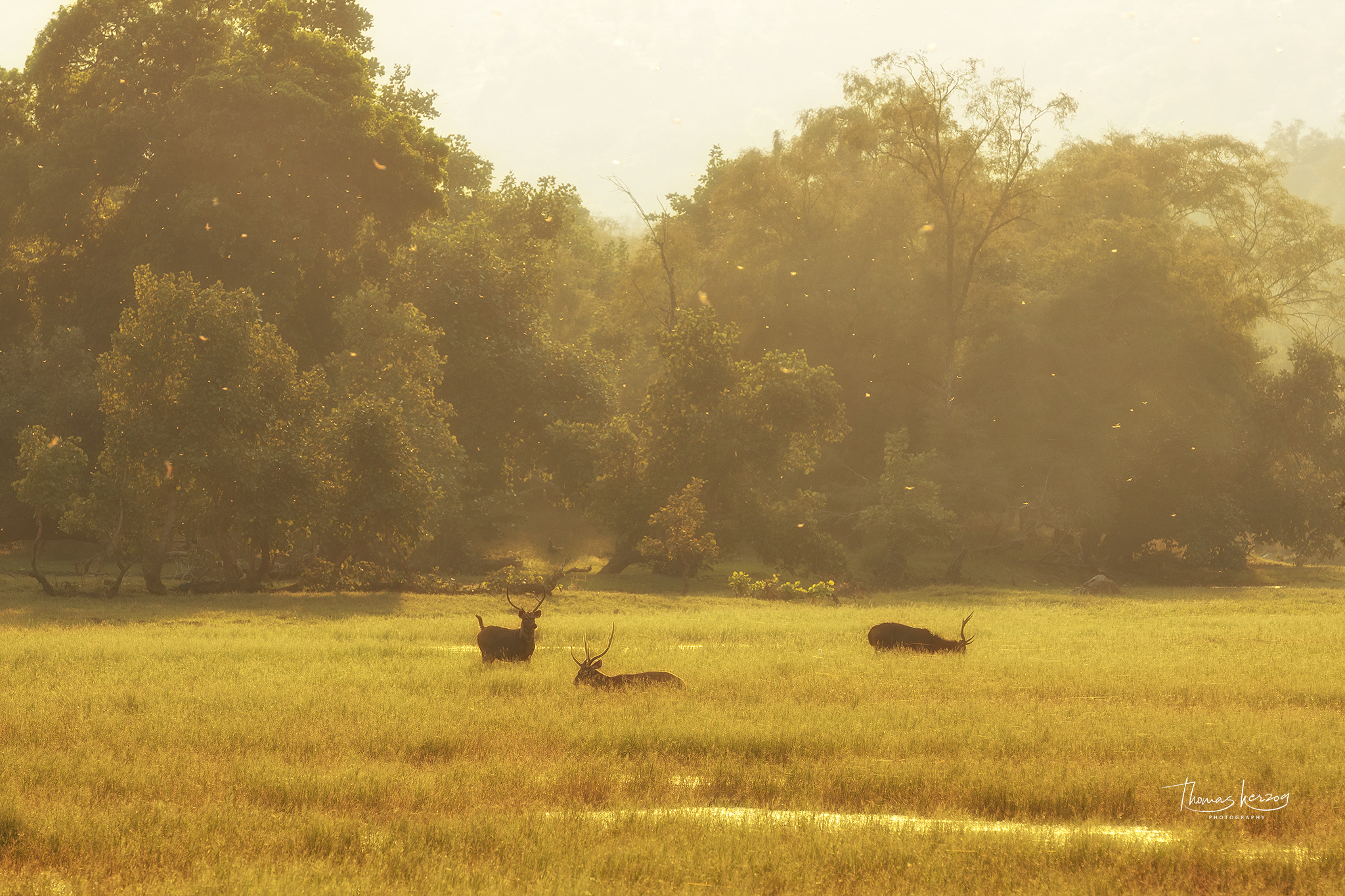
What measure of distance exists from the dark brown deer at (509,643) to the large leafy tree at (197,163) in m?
23.2

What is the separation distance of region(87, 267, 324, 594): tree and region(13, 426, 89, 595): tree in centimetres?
151

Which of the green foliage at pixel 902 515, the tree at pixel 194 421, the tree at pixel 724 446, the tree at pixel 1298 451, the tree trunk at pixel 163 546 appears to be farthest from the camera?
the tree at pixel 1298 451

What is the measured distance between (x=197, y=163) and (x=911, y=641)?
30123 mm

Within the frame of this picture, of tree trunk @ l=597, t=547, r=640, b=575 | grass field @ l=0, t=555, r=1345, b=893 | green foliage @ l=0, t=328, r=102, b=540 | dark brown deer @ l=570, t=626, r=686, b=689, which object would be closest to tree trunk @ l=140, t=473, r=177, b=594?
green foliage @ l=0, t=328, r=102, b=540

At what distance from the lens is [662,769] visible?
9062 millimetres

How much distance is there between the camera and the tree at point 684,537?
33000 millimetres

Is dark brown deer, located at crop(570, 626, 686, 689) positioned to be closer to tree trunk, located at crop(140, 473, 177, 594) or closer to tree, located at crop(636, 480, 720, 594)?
tree trunk, located at crop(140, 473, 177, 594)

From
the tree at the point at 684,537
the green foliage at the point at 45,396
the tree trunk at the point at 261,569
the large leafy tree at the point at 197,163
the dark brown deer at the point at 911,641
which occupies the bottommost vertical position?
the tree trunk at the point at 261,569

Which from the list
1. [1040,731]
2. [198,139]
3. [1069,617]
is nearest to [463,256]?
[198,139]

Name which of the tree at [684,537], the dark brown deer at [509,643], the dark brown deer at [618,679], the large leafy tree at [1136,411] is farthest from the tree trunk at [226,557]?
the large leafy tree at [1136,411]

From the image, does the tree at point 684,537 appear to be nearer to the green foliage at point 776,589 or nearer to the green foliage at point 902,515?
the green foliage at point 776,589

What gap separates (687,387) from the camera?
37438 millimetres

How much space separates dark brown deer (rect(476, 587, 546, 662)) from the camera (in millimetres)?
14844

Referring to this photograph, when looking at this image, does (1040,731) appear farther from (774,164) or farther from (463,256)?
(774,164)
